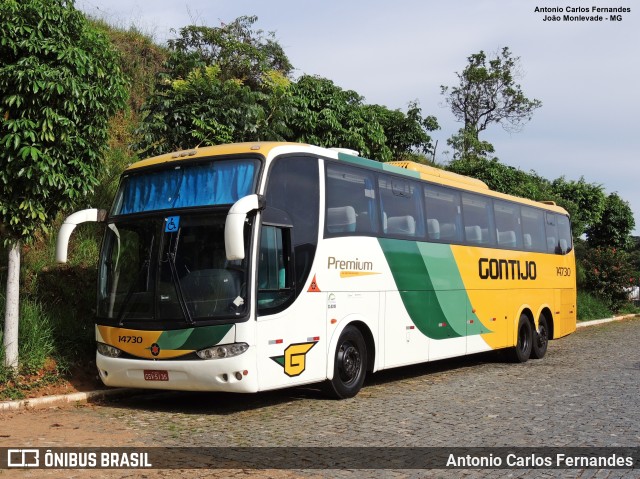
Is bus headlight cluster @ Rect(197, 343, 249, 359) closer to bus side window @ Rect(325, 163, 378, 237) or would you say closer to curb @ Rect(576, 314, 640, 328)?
bus side window @ Rect(325, 163, 378, 237)

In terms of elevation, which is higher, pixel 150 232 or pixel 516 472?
pixel 150 232

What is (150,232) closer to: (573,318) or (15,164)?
(15,164)

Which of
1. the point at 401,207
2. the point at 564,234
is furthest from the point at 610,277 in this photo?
the point at 401,207

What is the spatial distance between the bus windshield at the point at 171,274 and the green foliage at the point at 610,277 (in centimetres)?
2694

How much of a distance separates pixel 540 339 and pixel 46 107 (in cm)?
1205

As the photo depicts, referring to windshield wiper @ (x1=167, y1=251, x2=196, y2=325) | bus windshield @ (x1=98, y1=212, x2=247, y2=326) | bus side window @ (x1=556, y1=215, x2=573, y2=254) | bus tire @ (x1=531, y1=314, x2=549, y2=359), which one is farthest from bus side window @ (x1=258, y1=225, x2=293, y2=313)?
bus side window @ (x1=556, y1=215, x2=573, y2=254)

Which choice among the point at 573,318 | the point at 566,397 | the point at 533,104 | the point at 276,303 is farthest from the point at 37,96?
the point at 533,104

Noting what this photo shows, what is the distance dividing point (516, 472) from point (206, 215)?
4.76 metres

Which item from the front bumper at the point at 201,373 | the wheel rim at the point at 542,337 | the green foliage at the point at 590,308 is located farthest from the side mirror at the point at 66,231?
the green foliage at the point at 590,308

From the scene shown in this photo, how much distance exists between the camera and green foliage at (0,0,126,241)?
31.6ft

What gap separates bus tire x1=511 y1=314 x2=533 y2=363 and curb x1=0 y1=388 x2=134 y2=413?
28.8 feet

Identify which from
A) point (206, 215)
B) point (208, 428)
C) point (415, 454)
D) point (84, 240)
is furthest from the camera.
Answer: point (84, 240)

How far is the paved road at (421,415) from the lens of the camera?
7.66m

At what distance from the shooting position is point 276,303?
9.30 m
